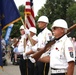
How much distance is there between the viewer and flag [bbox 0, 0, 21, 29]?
7441 millimetres

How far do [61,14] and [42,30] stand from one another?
56.0 m

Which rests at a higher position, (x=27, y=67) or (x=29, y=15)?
(x=29, y=15)

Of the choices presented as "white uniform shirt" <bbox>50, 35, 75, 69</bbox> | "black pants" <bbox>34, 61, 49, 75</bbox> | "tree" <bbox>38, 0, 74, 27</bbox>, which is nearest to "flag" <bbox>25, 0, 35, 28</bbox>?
"black pants" <bbox>34, 61, 49, 75</bbox>

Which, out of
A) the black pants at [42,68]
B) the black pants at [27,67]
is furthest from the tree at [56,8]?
the black pants at [42,68]

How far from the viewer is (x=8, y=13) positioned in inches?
295

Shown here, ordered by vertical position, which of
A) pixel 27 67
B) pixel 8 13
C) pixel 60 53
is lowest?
pixel 27 67

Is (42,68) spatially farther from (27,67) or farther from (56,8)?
(56,8)

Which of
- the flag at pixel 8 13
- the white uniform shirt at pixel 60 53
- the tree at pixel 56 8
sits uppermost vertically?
the tree at pixel 56 8

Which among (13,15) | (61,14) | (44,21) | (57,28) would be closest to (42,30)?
(44,21)

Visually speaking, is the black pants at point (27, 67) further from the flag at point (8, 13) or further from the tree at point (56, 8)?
the tree at point (56, 8)

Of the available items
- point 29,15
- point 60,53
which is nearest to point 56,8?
point 29,15

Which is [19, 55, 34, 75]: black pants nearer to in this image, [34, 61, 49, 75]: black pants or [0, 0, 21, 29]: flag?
[34, 61, 49, 75]: black pants

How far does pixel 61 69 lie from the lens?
523 cm

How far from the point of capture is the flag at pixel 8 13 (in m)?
7.44
